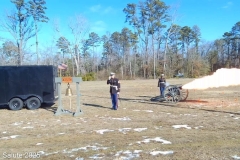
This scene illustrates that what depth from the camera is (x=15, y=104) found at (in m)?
12.0

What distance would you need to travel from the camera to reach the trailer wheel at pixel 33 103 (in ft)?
39.5

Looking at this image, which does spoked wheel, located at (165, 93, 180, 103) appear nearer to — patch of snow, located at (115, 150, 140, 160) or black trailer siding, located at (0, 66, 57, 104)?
black trailer siding, located at (0, 66, 57, 104)

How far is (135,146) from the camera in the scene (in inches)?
218

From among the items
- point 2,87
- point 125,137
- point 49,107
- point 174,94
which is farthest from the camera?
point 174,94

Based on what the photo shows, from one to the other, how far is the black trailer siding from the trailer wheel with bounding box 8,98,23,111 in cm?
20

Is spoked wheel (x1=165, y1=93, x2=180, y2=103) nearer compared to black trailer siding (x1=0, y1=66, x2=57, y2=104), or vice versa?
black trailer siding (x1=0, y1=66, x2=57, y2=104)

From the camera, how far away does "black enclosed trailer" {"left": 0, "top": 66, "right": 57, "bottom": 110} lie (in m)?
12.0

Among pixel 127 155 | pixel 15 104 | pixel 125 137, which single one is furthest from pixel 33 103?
pixel 127 155

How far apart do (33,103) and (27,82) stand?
3.73 feet

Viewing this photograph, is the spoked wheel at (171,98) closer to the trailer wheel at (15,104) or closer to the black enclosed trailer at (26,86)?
the black enclosed trailer at (26,86)

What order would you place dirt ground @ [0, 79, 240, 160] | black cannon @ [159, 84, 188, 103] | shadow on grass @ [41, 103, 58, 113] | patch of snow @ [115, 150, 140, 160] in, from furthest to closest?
1. black cannon @ [159, 84, 188, 103]
2. shadow on grass @ [41, 103, 58, 113]
3. dirt ground @ [0, 79, 240, 160]
4. patch of snow @ [115, 150, 140, 160]

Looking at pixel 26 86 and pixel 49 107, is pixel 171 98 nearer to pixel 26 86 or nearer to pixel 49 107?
pixel 49 107

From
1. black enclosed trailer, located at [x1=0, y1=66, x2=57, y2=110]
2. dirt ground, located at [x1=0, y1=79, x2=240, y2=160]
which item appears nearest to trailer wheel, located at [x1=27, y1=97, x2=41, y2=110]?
black enclosed trailer, located at [x1=0, y1=66, x2=57, y2=110]

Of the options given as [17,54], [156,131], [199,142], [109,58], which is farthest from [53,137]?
[109,58]
